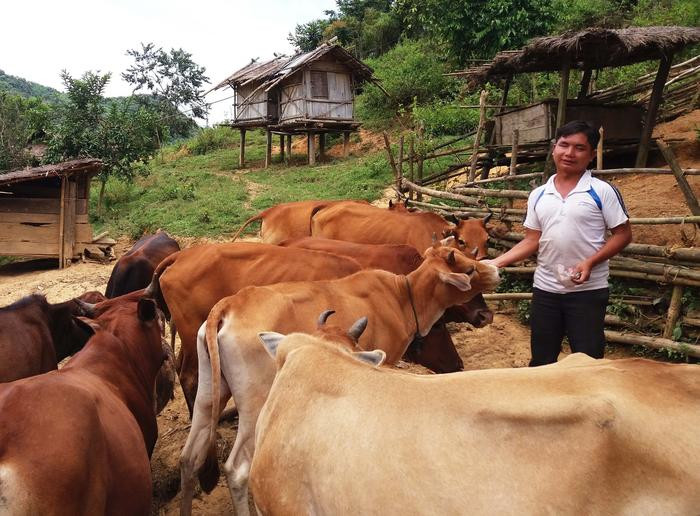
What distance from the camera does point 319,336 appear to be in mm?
2547

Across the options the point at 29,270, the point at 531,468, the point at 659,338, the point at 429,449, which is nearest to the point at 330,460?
the point at 429,449

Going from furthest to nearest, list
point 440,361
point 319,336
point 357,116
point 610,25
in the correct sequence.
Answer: point 357,116
point 610,25
point 440,361
point 319,336

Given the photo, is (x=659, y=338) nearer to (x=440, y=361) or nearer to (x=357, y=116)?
(x=440, y=361)

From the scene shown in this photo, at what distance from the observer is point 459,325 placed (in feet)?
24.5

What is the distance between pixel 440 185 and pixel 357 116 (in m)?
14.5

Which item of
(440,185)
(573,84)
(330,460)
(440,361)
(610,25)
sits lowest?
(440,361)

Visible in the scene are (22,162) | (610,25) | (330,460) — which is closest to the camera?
(330,460)

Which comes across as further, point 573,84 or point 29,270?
point 573,84

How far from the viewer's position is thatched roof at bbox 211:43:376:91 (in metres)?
23.1

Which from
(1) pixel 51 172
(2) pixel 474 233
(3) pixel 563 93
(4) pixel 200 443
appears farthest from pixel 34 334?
(1) pixel 51 172

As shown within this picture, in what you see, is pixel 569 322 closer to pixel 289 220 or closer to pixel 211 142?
pixel 289 220

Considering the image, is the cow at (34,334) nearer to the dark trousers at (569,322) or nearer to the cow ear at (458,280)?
the cow ear at (458,280)

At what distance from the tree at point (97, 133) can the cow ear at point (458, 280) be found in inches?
658

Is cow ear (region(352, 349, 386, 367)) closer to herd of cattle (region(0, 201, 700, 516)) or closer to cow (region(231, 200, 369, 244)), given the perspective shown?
herd of cattle (region(0, 201, 700, 516))
